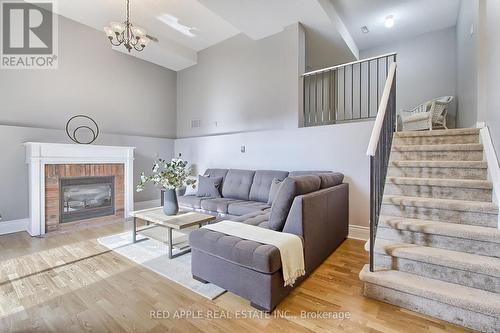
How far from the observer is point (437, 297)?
1.54 m

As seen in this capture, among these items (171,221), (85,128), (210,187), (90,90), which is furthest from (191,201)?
(90,90)

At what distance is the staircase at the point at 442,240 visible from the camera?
5.02ft

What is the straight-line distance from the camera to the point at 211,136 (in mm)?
5211

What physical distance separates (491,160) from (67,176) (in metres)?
5.55

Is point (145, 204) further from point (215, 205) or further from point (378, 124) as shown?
point (378, 124)

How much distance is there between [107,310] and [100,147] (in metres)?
3.27

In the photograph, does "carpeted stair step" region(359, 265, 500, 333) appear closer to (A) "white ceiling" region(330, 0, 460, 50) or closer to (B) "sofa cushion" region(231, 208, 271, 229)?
(B) "sofa cushion" region(231, 208, 271, 229)

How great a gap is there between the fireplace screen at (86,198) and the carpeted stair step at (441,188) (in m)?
4.55

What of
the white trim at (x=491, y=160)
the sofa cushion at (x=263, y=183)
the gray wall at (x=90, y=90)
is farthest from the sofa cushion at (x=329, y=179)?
the gray wall at (x=90, y=90)

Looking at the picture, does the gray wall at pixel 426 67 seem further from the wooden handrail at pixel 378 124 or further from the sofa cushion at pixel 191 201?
the sofa cushion at pixel 191 201

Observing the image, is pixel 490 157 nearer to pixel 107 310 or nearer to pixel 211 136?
pixel 107 310

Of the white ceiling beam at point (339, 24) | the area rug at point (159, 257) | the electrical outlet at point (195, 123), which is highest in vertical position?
the white ceiling beam at point (339, 24)

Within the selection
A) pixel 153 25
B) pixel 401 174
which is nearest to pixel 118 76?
pixel 153 25

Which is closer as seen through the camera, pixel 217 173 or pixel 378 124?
pixel 378 124
